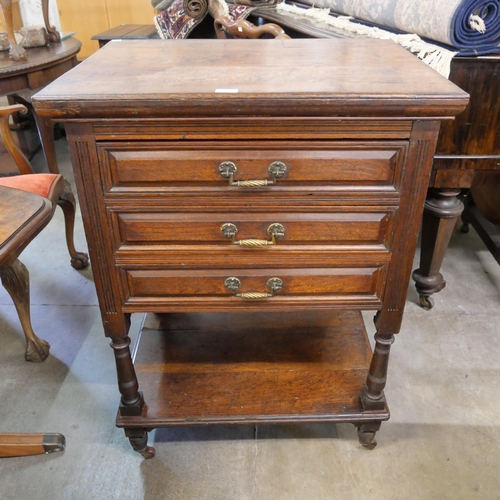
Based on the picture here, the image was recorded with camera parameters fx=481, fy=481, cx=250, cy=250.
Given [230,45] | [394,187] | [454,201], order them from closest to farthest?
[394,187] < [230,45] < [454,201]

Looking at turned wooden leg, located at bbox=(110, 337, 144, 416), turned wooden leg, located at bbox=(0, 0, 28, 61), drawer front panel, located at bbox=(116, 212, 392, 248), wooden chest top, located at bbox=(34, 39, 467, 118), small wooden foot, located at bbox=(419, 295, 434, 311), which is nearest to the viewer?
wooden chest top, located at bbox=(34, 39, 467, 118)

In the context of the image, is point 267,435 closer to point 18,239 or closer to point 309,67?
point 18,239

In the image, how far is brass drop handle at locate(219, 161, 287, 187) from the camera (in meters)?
0.86

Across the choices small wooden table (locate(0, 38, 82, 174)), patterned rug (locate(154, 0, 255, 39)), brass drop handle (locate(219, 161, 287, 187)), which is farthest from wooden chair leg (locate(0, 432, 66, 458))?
patterned rug (locate(154, 0, 255, 39))

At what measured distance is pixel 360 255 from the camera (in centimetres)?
96

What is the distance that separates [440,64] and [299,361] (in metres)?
0.86

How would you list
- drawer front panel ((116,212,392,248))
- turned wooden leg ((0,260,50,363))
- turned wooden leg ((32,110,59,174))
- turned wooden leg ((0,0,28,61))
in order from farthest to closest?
turned wooden leg ((32,110,59,174))
turned wooden leg ((0,0,28,61))
turned wooden leg ((0,260,50,363))
drawer front panel ((116,212,392,248))

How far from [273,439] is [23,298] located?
2.90ft

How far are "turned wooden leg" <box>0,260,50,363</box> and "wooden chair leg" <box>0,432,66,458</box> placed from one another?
34 cm

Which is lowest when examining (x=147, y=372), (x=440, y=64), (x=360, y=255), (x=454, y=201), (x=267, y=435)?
(x=267, y=435)

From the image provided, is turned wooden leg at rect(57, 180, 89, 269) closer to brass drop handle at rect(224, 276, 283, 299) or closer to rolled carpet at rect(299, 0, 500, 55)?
brass drop handle at rect(224, 276, 283, 299)

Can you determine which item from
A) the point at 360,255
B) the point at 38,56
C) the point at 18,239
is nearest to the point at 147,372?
the point at 18,239

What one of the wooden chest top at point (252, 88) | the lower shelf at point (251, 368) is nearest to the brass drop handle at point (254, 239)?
the wooden chest top at point (252, 88)

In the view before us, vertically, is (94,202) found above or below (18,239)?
above
